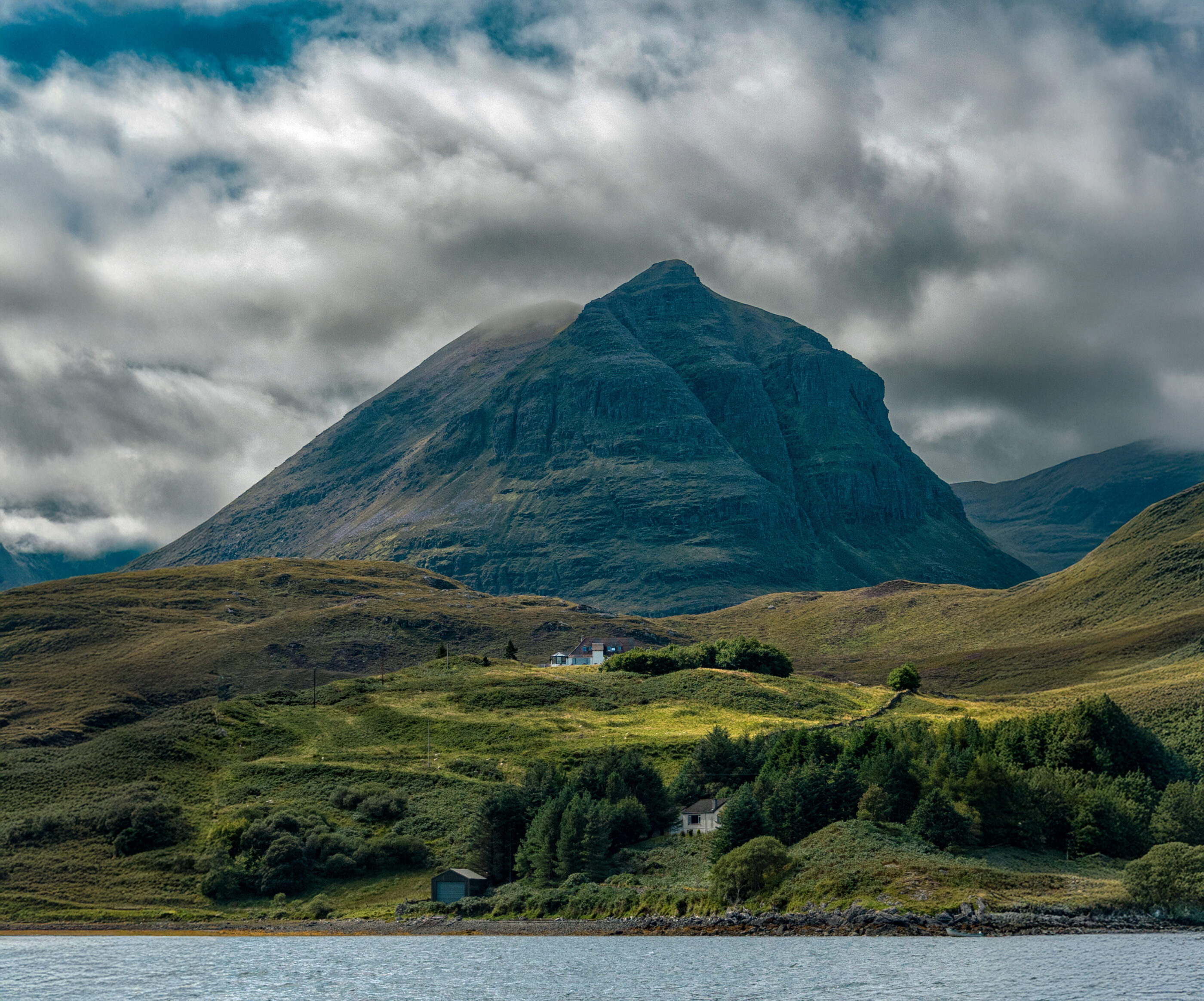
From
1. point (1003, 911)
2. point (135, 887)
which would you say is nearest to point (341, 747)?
point (135, 887)

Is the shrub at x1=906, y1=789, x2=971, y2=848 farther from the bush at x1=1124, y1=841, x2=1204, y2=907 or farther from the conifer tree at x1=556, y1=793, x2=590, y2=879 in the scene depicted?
the conifer tree at x1=556, y1=793, x2=590, y2=879

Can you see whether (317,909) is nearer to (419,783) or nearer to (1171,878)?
(419,783)

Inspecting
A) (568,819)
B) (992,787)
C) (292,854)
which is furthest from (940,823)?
(292,854)

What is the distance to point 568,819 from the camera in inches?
4429

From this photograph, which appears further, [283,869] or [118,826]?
[118,826]

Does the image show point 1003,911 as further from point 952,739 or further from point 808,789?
point 952,739

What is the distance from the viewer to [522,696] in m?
192

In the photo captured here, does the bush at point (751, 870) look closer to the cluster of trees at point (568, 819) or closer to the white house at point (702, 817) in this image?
the cluster of trees at point (568, 819)

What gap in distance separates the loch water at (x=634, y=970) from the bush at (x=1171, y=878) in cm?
567

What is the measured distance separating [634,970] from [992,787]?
4534 cm

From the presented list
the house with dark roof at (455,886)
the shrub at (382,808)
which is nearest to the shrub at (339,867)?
the house with dark roof at (455,886)

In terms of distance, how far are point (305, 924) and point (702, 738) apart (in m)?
54.3

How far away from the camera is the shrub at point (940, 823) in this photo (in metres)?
102

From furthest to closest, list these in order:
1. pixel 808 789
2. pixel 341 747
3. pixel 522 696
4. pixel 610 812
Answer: pixel 522 696 → pixel 341 747 → pixel 610 812 → pixel 808 789
